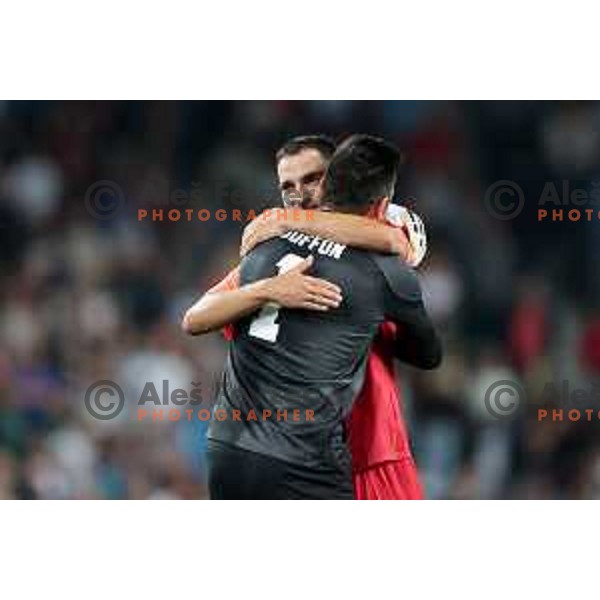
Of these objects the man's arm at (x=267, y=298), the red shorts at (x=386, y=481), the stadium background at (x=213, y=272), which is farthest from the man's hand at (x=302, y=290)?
the stadium background at (x=213, y=272)

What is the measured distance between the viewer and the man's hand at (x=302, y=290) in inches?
151

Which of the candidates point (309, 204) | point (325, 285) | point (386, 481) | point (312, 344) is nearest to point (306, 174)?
point (309, 204)

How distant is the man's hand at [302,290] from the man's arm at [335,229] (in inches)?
3.8

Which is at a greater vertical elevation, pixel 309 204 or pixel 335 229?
pixel 309 204

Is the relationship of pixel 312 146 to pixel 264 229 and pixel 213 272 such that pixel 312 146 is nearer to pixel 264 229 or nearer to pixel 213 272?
pixel 264 229

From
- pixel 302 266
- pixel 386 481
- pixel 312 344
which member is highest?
pixel 302 266

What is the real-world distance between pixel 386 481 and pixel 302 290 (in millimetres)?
644

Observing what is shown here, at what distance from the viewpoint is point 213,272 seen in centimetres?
584

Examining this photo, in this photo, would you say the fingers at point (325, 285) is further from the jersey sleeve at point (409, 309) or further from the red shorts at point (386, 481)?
the red shorts at point (386, 481)

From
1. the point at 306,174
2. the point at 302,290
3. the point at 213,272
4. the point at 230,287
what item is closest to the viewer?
the point at 302,290

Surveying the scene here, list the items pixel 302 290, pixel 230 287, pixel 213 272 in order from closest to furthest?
1. pixel 302 290
2. pixel 230 287
3. pixel 213 272

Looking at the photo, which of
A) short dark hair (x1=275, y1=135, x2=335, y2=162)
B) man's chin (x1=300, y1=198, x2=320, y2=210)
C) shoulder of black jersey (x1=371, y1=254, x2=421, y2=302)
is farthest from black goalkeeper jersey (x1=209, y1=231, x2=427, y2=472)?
short dark hair (x1=275, y1=135, x2=335, y2=162)

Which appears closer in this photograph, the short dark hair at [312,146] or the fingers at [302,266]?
Answer: the fingers at [302,266]

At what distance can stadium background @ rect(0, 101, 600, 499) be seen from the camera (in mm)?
5930
